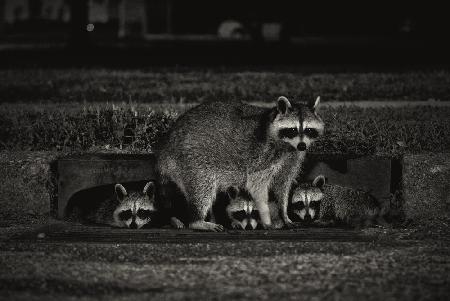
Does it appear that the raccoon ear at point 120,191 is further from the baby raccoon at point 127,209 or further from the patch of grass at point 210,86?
the patch of grass at point 210,86

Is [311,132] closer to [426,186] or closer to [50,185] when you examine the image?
[426,186]

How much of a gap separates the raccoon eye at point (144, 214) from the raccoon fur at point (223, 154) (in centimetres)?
28

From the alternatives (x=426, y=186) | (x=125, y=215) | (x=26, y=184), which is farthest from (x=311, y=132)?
(x=26, y=184)

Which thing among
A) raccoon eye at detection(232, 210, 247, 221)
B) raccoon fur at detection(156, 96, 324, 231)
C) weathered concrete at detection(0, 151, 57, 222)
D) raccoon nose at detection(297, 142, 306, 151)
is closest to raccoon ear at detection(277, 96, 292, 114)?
raccoon fur at detection(156, 96, 324, 231)

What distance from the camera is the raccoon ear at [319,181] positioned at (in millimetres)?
7129

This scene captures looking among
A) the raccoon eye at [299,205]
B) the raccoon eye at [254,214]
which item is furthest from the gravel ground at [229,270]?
the raccoon eye at [299,205]

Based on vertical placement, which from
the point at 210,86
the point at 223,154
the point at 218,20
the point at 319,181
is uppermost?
the point at 218,20

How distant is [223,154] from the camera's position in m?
6.87

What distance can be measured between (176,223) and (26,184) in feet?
4.38

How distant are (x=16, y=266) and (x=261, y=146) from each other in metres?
2.50

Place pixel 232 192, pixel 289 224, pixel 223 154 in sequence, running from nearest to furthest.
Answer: pixel 223 154 → pixel 289 224 → pixel 232 192

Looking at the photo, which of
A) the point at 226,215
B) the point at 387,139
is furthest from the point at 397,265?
the point at 387,139

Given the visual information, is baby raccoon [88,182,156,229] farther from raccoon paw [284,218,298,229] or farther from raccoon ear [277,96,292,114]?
raccoon ear [277,96,292,114]

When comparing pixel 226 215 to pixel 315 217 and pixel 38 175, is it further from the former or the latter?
pixel 38 175
